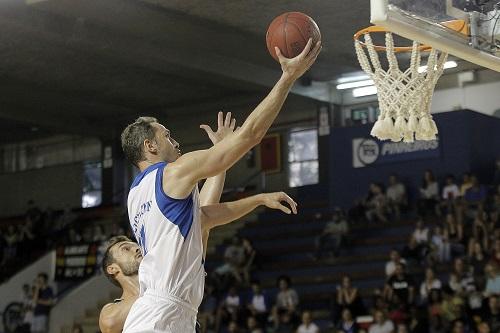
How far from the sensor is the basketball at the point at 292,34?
441 centimetres

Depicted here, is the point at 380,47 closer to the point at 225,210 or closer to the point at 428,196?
the point at 225,210

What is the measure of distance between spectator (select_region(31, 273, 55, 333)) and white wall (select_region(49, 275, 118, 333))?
10.4 inches

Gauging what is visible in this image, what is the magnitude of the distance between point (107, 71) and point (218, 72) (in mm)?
2589

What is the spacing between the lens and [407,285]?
570 inches

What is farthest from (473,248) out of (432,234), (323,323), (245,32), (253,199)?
(253,199)

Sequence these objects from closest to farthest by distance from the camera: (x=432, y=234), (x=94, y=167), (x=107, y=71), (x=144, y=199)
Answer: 1. (x=144, y=199)
2. (x=432, y=234)
3. (x=107, y=71)
4. (x=94, y=167)

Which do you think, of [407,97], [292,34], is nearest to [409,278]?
[407,97]

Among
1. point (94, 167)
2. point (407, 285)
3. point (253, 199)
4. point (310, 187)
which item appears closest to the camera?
point (253, 199)

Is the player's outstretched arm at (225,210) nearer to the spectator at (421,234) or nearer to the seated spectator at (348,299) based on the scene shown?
the seated spectator at (348,299)

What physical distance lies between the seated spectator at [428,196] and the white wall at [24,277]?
26.4 ft

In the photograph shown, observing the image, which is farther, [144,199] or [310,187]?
[310,187]

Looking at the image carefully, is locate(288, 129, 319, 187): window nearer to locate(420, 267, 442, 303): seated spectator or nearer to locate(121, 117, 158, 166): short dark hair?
locate(420, 267, 442, 303): seated spectator

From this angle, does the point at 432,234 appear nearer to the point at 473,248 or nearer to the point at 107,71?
the point at 473,248

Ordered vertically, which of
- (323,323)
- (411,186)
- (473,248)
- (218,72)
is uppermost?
(218,72)
